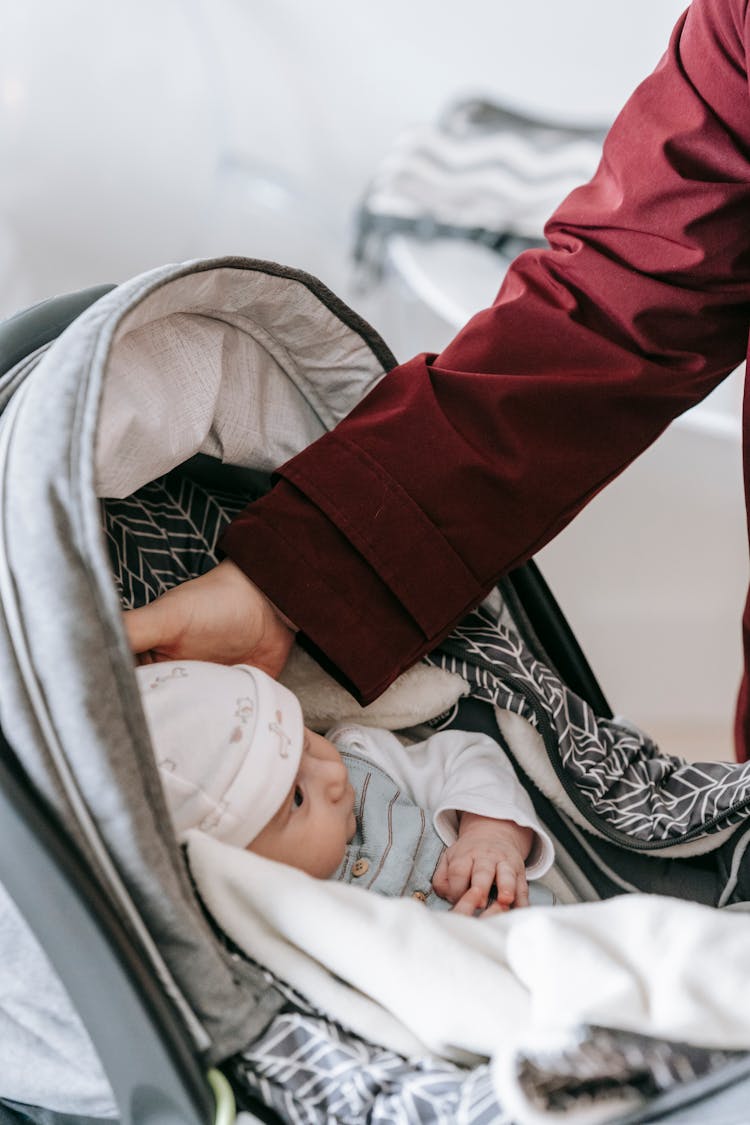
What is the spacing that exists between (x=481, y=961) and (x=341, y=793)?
21 centimetres

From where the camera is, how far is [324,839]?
0.75 metres

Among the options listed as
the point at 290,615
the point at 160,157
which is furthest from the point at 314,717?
the point at 160,157

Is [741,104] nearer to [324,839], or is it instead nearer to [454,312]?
[324,839]

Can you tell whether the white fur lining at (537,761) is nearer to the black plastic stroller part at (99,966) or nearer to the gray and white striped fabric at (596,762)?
the gray and white striped fabric at (596,762)

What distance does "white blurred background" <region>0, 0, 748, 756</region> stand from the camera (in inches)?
71.9

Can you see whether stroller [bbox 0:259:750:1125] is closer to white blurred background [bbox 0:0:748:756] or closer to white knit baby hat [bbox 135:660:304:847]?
white knit baby hat [bbox 135:660:304:847]

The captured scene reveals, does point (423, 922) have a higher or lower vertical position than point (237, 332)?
lower

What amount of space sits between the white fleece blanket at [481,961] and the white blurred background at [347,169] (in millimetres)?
1077

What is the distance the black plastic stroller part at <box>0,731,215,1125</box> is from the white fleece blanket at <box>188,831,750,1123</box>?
8 cm

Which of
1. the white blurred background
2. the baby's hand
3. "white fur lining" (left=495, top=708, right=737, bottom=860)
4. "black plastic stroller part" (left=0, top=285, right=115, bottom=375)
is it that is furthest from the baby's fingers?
the white blurred background

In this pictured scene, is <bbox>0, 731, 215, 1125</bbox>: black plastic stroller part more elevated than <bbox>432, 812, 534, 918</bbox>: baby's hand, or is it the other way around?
<bbox>0, 731, 215, 1125</bbox>: black plastic stroller part

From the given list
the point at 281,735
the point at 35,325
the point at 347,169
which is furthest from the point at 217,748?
the point at 347,169

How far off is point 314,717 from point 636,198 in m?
0.47

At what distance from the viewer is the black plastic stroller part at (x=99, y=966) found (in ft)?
1.64
